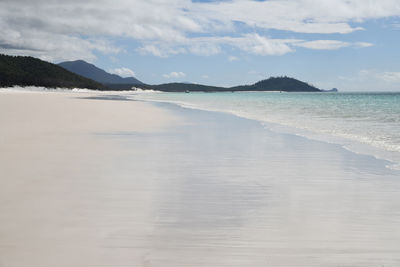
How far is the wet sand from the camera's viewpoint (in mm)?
3916

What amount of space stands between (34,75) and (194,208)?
15747cm

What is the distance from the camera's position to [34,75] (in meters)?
149

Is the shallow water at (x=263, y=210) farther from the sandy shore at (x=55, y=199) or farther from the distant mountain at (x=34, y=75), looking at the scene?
the distant mountain at (x=34, y=75)

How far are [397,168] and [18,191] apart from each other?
725cm

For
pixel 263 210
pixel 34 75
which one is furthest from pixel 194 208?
pixel 34 75

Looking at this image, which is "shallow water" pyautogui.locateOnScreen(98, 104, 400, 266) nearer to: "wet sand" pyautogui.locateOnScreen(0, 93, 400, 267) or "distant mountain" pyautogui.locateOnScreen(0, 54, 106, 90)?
"wet sand" pyautogui.locateOnScreen(0, 93, 400, 267)

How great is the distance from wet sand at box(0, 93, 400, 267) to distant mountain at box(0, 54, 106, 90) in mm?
116384

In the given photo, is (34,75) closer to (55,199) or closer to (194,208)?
(55,199)

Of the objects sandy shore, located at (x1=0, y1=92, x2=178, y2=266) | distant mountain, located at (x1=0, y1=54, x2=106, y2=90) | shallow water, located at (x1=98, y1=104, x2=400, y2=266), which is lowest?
sandy shore, located at (x1=0, y1=92, x2=178, y2=266)

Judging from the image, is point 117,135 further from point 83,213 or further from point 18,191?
point 83,213

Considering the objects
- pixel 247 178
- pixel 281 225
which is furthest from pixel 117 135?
pixel 281 225

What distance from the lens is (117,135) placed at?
1398 cm

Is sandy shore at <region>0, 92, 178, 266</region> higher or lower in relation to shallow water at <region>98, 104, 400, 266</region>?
lower

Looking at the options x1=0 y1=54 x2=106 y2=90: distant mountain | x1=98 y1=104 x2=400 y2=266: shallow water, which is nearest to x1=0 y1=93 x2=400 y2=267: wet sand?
x1=98 y1=104 x2=400 y2=266: shallow water
